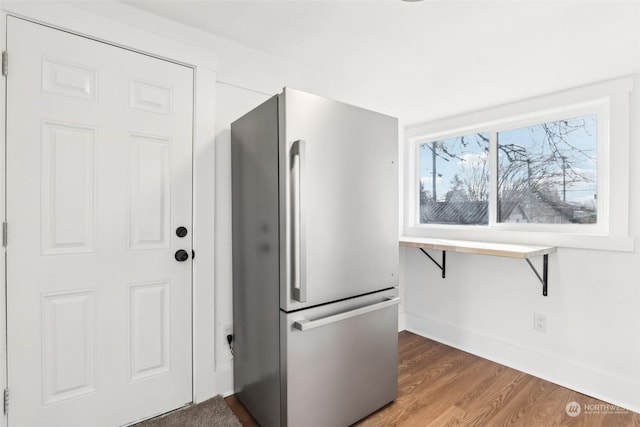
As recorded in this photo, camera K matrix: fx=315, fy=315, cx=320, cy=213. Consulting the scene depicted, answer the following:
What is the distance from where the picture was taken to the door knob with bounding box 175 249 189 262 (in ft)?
5.71

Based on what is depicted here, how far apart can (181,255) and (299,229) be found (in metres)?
0.78

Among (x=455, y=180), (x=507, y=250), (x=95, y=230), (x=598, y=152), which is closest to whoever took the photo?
(x=95, y=230)

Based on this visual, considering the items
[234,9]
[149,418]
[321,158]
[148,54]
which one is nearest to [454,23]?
[321,158]

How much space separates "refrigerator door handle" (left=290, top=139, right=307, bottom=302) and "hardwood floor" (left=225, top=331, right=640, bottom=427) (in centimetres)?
88

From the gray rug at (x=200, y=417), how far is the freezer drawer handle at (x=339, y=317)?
73 centimetres

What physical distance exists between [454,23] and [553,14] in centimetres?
44

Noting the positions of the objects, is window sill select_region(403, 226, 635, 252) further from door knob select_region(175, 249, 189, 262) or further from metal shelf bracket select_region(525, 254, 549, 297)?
door knob select_region(175, 249, 189, 262)

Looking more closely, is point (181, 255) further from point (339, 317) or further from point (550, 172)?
point (550, 172)

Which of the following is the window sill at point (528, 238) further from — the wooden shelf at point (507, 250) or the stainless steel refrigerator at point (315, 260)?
the stainless steel refrigerator at point (315, 260)

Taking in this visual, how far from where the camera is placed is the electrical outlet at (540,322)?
2.15 m

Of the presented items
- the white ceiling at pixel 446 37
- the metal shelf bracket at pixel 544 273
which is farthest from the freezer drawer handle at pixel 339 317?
the white ceiling at pixel 446 37

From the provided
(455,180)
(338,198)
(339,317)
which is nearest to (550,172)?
(455,180)

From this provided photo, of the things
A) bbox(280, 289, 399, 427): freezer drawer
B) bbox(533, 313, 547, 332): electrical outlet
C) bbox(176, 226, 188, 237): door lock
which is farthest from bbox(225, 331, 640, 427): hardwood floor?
bbox(176, 226, 188, 237): door lock

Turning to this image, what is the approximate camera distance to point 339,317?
153 centimetres
